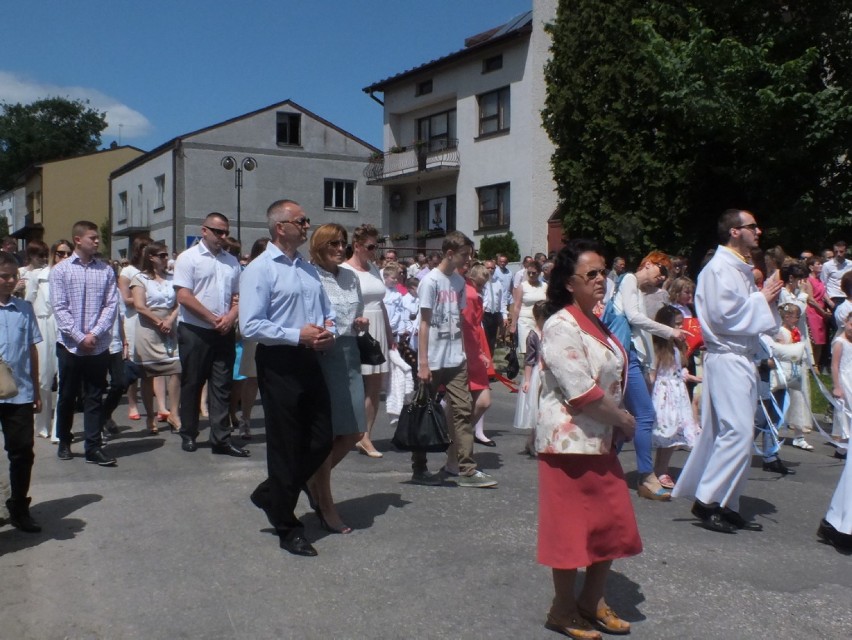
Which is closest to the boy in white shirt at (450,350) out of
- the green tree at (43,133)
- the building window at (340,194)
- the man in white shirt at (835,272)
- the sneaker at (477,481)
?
the sneaker at (477,481)

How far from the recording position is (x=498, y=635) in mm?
4336

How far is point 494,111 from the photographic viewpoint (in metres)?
32.6

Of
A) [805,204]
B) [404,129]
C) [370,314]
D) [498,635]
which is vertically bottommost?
[498,635]

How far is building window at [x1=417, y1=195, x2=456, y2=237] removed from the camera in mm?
35625

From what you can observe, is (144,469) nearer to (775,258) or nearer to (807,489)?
(807,489)

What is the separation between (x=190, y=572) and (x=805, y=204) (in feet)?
61.3

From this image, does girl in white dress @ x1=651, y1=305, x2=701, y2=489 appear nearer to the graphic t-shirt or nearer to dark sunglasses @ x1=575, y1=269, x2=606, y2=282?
the graphic t-shirt

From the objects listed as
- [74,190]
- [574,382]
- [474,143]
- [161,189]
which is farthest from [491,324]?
[74,190]

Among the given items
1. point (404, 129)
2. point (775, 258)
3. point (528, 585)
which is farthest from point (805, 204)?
point (404, 129)

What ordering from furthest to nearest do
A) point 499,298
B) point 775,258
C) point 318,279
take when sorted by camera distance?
point 499,298 < point 775,258 < point 318,279

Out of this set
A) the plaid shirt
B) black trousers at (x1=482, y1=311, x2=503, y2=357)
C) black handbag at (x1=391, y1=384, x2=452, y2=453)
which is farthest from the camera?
black trousers at (x1=482, y1=311, x2=503, y2=357)

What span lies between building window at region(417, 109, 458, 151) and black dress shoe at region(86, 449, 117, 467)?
27.9 m

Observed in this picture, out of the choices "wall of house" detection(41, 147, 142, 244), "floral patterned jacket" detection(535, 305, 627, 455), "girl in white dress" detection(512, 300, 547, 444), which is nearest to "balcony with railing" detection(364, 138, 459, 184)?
"girl in white dress" detection(512, 300, 547, 444)

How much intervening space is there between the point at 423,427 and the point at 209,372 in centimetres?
252
